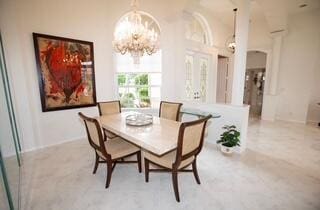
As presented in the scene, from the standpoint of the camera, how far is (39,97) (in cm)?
319

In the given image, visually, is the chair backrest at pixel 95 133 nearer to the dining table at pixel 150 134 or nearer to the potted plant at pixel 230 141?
the dining table at pixel 150 134

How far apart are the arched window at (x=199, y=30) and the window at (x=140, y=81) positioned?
1.44 metres

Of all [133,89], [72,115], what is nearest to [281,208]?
[133,89]

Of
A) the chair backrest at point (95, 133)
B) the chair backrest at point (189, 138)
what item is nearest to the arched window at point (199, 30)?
the chair backrest at point (189, 138)

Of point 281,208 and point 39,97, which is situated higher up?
point 39,97

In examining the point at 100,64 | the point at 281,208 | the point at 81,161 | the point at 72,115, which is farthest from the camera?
the point at 100,64

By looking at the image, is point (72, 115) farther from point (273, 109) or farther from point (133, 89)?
point (273, 109)

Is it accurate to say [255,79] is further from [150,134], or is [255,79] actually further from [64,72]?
[64,72]

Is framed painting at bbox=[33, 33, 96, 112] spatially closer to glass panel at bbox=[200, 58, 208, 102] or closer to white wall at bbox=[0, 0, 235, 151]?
white wall at bbox=[0, 0, 235, 151]

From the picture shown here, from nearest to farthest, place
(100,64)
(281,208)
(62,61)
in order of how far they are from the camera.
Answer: (281,208), (62,61), (100,64)

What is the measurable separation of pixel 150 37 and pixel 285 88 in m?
5.28

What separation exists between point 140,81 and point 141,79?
58 mm

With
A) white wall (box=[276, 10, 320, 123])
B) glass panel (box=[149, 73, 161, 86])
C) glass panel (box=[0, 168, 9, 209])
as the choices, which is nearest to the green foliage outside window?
glass panel (box=[149, 73, 161, 86])

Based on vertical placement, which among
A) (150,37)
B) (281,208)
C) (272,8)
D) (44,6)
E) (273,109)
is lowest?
(281,208)
